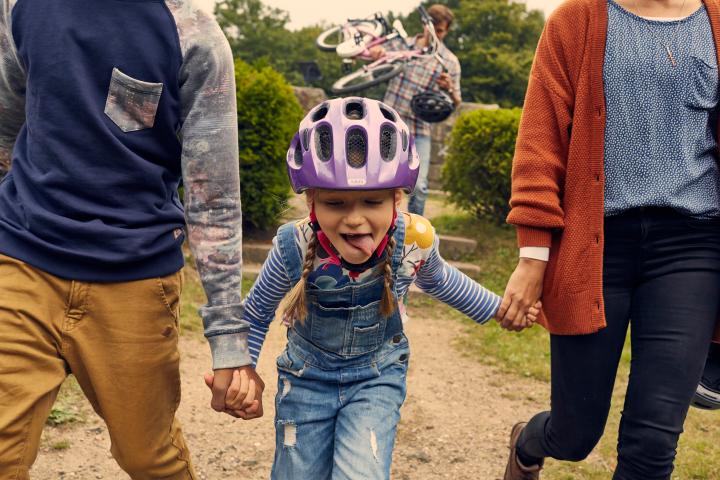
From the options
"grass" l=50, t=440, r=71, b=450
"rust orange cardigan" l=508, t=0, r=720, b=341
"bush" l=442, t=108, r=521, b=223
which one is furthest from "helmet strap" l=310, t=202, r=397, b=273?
"bush" l=442, t=108, r=521, b=223

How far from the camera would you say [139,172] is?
240 centimetres

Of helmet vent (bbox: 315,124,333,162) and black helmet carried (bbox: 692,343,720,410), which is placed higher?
helmet vent (bbox: 315,124,333,162)

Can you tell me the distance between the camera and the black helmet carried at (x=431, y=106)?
863 cm

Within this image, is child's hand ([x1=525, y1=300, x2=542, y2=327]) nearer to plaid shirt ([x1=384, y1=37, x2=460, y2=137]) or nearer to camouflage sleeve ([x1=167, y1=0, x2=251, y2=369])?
camouflage sleeve ([x1=167, y1=0, x2=251, y2=369])

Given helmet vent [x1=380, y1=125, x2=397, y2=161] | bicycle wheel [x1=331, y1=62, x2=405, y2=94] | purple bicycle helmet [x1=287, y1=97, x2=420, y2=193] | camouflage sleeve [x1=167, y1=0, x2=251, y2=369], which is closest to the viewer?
camouflage sleeve [x1=167, y1=0, x2=251, y2=369]

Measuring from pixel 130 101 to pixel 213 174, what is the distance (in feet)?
1.00

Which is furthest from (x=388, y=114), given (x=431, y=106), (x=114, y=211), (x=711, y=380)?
(x=431, y=106)

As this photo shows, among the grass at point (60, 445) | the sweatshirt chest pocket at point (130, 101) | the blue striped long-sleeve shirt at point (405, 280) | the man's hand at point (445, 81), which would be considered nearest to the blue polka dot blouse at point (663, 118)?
the blue striped long-sleeve shirt at point (405, 280)

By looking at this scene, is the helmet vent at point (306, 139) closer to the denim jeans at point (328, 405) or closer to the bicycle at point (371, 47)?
the denim jeans at point (328, 405)

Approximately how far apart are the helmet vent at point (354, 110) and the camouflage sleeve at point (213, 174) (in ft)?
1.56

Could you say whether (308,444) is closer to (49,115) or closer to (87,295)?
(87,295)

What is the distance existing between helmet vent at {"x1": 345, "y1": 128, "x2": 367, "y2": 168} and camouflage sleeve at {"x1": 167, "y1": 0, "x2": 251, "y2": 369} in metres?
0.38

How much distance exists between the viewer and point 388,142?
2846mm

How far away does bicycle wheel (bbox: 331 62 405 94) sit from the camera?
9125 millimetres
